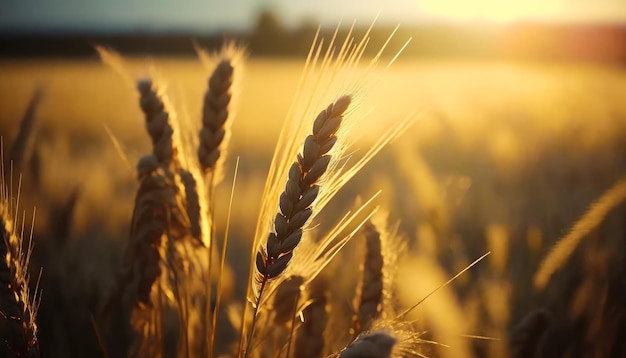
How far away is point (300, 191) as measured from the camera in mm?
945

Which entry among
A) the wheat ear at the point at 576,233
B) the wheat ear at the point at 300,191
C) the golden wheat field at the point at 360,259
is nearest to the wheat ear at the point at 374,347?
the golden wheat field at the point at 360,259

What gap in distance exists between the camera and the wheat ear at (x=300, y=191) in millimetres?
933

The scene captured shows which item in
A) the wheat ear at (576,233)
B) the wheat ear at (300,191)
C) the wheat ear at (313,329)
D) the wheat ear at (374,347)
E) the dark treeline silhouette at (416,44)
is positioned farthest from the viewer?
the dark treeline silhouette at (416,44)

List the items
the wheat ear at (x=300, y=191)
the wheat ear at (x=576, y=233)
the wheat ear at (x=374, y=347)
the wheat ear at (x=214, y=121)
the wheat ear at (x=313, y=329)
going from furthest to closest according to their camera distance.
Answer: the wheat ear at (x=576, y=233) → the wheat ear at (x=313, y=329) → the wheat ear at (x=214, y=121) → the wheat ear at (x=300, y=191) → the wheat ear at (x=374, y=347)

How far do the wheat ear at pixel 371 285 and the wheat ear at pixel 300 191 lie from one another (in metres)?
0.27

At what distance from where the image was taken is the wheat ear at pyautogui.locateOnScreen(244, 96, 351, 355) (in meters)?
0.93

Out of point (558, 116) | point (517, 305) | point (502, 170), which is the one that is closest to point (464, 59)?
point (558, 116)

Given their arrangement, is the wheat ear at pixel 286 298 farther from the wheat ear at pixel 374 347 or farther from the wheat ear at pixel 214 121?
the wheat ear at pixel 374 347

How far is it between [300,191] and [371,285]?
1.12ft

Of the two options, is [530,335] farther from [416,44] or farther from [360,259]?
[416,44]

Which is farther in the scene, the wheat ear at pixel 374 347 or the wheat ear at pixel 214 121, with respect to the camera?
the wheat ear at pixel 214 121

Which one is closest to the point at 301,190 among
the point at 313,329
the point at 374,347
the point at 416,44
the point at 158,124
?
the point at 374,347

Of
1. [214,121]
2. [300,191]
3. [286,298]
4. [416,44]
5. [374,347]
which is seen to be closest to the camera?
[374,347]

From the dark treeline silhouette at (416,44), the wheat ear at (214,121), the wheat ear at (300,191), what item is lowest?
the wheat ear at (300,191)
